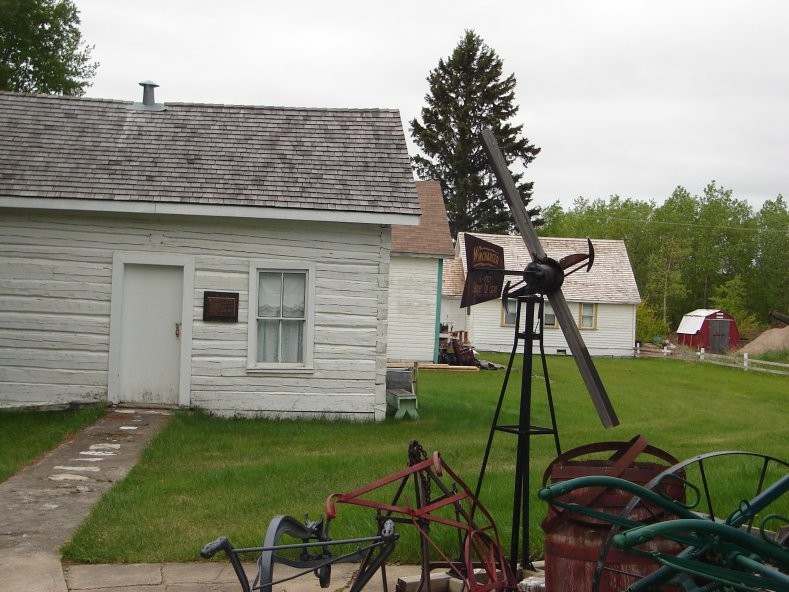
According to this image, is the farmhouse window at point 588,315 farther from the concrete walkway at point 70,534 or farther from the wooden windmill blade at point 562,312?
the wooden windmill blade at point 562,312

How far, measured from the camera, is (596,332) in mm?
38094

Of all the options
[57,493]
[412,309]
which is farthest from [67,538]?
[412,309]

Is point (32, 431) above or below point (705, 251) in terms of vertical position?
below

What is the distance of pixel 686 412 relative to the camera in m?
17.9

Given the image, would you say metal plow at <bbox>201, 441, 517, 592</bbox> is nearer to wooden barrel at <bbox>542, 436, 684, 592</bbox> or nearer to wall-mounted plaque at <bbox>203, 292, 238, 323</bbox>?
wooden barrel at <bbox>542, 436, 684, 592</bbox>

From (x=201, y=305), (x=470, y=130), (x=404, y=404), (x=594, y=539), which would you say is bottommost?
(x=404, y=404)

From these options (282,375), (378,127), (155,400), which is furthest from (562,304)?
(378,127)

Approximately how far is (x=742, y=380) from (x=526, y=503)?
2359cm

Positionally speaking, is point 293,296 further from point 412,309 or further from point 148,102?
point 412,309

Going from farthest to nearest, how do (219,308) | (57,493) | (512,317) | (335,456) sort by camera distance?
(512,317), (219,308), (335,456), (57,493)

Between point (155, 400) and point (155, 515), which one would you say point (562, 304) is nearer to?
point (155, 515)

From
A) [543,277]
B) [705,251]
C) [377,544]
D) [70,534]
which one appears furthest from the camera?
[705,251]

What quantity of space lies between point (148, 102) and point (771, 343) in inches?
1285

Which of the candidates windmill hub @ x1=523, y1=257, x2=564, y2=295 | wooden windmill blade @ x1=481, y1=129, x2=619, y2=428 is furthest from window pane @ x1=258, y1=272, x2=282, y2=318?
windmill hub @ x1=523, y1=257, x2=564, y2=295
